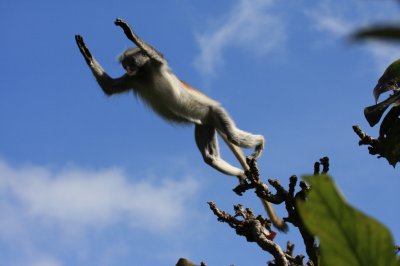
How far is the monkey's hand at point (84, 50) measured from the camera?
11.2 m

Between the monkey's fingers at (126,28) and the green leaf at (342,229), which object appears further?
the monkey's fingers at (126,28)

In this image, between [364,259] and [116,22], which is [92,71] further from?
[364,259]

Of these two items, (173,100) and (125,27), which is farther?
(173,100)

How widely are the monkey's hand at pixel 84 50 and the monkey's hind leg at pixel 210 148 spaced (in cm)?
234

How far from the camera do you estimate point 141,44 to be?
38.5 ft

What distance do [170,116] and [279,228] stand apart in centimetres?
317

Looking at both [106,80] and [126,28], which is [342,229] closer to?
[126,28]

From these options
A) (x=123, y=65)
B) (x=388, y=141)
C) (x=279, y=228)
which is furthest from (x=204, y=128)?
(x=388, y=141)

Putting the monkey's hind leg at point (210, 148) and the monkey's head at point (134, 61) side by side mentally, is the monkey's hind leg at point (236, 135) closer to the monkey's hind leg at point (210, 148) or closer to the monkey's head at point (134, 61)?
the monkey's hind leg at point (210, 148)

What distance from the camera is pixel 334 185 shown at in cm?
90

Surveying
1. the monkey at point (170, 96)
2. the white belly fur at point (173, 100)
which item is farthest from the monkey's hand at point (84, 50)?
the white belly fur at point (173, 100)

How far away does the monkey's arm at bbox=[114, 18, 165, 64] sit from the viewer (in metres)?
10.5

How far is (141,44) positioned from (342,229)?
11.0 meters

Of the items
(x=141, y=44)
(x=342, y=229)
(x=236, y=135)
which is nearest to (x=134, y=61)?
(x=141, y=44)
